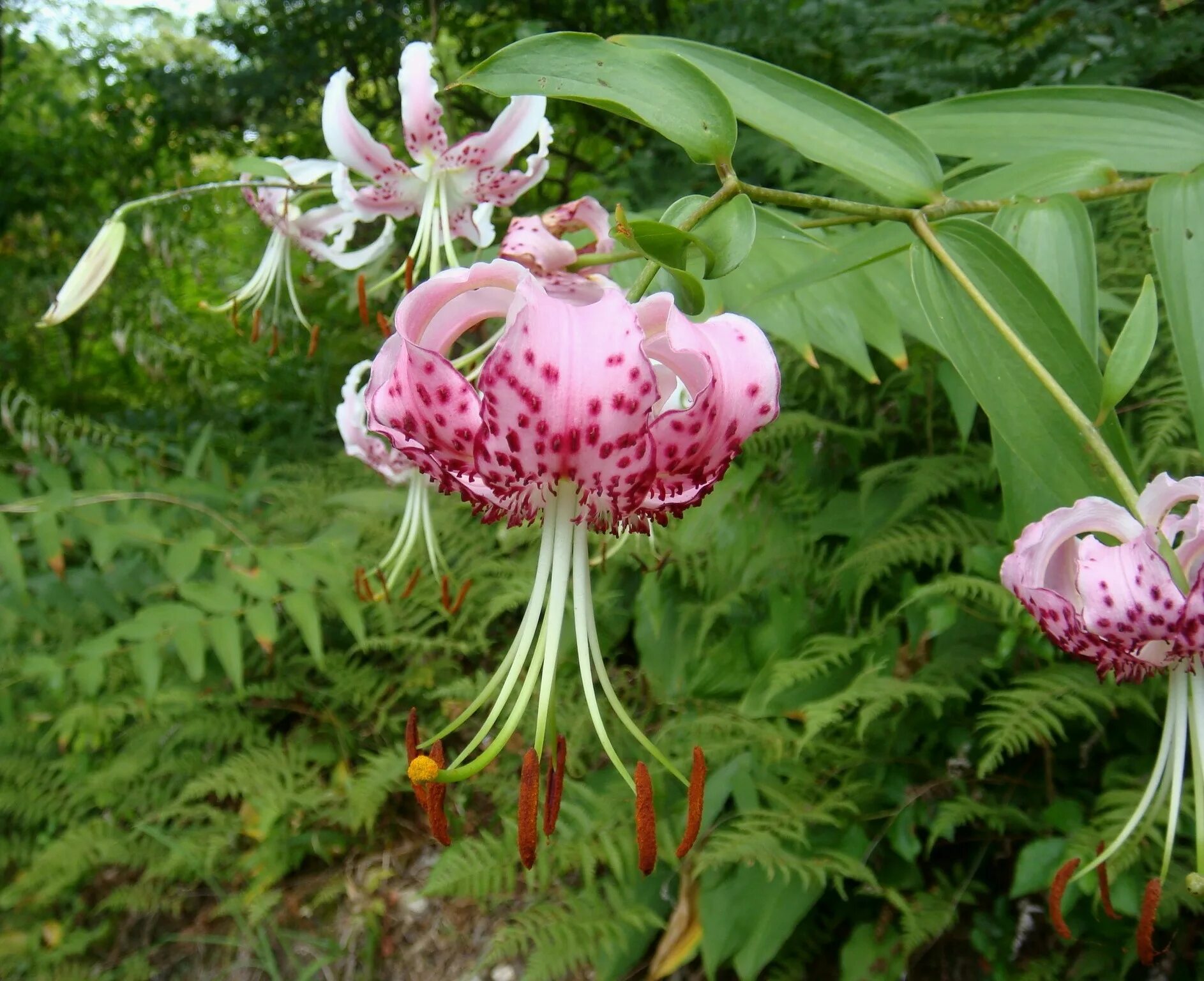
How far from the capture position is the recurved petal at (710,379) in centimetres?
38

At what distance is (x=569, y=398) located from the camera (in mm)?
369

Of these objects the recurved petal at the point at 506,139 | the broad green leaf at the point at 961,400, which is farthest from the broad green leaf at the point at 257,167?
the broad green leaf at the point at 961,400

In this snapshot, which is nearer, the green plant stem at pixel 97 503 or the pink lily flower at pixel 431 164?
the pink lily flower at pixel 431 164

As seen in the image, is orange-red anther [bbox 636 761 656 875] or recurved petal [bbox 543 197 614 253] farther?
recurved petal [bbox 543 197 614 253]

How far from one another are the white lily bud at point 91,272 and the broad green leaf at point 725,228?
0.63 meters

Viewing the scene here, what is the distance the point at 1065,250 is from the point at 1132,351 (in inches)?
5.6

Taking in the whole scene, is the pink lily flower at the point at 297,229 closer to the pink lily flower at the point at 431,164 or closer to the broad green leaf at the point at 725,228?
the pink lily flower at the point at 431,164

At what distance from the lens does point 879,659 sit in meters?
1.16

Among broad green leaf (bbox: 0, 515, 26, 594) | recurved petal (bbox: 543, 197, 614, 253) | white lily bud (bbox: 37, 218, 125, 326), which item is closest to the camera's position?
recurved petal (bbox: 543, 197, 614, 253)

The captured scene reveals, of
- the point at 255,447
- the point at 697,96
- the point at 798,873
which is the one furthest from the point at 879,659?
the point at 255,447

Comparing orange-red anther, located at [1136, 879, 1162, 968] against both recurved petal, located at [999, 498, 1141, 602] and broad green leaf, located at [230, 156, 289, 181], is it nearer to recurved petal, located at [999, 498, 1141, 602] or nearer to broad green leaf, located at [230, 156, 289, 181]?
recurved petal, located at [999, 498, 1141, 602]

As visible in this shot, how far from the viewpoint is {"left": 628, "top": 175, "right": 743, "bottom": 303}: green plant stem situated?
0.40m

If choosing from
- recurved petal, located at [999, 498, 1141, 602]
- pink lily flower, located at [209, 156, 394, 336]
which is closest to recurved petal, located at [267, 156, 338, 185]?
pink lily flower, located at [209, 156, 394, 336]

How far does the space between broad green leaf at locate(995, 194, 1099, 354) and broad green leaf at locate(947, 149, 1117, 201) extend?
0.12ft
